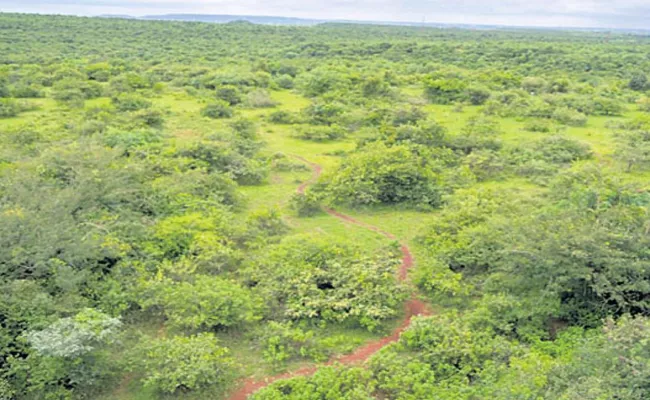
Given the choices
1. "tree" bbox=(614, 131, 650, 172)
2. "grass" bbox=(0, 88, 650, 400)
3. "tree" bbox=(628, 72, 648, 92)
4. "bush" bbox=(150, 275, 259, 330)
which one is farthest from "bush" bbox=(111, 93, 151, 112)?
"tree" bbox=(628, 72, 648, 92)

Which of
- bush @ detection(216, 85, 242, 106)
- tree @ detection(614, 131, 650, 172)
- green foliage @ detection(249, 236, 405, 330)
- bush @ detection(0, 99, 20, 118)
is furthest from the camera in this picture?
bush @ detection(216, 85, 242, 106)

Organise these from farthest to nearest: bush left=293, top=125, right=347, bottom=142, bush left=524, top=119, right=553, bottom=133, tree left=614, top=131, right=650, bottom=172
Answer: bush left=524, top=119, right=553, bottom=133 → bush left=293, top=125, right=347, bottom=142 → tree left=614, top=131, right=650, bottom=172

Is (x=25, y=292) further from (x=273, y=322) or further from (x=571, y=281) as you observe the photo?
(x=571, y=281)

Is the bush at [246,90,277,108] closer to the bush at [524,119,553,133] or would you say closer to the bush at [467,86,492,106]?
the bush at [467,86,492,106]

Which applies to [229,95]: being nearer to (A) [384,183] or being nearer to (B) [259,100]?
(B) [259,100]

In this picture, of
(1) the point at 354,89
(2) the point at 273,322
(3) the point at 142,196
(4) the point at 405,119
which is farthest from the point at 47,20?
(2) the point at 273,322

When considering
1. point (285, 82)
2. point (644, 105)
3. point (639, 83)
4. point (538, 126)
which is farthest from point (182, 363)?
point (639, 83)
